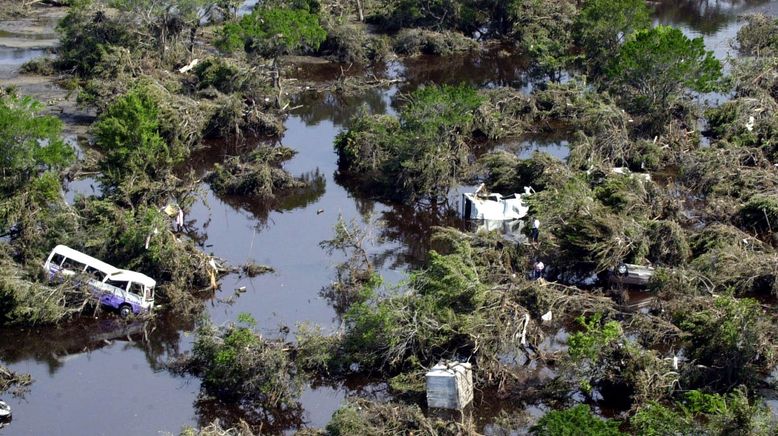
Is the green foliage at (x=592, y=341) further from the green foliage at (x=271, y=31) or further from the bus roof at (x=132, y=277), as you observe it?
the green foliage at (x=271, y=31)

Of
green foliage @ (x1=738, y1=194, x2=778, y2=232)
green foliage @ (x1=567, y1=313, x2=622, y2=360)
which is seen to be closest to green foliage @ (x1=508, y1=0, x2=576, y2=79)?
green foliage @ (x1=738, y1=194, x2=778, y2=232)

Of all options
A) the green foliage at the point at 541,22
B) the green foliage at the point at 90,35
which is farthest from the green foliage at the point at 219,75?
the green foliage at the point at 541,22

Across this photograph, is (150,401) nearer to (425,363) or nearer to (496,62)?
(425,363)

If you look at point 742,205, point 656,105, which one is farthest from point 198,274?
point 656,105

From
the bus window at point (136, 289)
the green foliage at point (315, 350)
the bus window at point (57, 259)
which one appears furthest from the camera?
the bus window at point (57, 259)

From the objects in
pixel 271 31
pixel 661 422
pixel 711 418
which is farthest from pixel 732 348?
pixel 271 31

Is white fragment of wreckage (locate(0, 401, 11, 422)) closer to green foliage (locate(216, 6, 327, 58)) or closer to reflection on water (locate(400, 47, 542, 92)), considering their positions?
green foliage (locate(216, 6, 327, 58))
